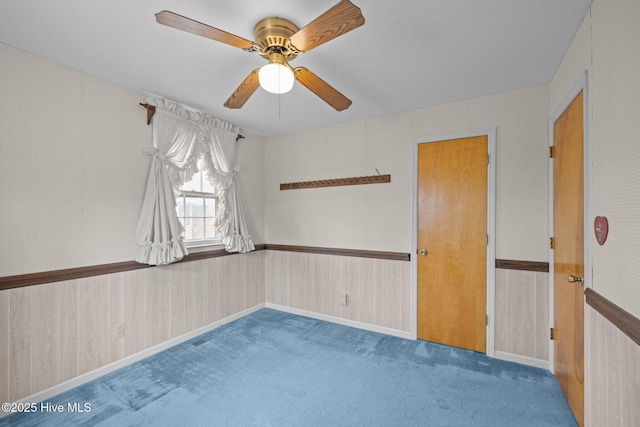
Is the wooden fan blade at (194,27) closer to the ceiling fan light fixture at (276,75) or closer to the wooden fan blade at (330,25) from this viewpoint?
the ceiling fan light fixture at (276,75)

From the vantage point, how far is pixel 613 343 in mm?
1290

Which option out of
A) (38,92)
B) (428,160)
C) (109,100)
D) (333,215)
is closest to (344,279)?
(333,215)

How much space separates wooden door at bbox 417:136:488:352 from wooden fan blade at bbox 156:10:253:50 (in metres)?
2.21

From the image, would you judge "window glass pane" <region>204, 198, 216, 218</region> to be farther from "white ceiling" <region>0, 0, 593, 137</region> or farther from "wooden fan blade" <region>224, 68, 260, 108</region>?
"wooden fan blade" <region>224, 68, 260, 108</region>

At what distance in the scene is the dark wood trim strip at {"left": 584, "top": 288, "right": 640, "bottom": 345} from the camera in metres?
1.09

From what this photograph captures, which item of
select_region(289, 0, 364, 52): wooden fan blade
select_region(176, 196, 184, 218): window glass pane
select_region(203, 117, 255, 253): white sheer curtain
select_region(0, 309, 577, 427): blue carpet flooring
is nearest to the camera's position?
select_region(289, 0, 364, 52): wooden fan blade

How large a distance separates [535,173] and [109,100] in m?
3.79

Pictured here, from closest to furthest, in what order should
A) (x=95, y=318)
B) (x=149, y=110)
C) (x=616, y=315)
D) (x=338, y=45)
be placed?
1. (x=616, y=315)
2. (x=338, y=45)
3. (x=95, y=318)
4. (x=149, y=110)

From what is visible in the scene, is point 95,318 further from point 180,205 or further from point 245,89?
point 245,89

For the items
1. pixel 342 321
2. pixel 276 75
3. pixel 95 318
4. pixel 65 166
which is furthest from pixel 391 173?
pixel 95 318

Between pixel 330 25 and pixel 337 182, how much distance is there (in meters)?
2.34

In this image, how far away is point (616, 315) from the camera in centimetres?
123

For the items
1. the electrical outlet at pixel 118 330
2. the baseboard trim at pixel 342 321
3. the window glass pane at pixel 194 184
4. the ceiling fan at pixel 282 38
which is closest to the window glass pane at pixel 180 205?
the window glass pane at pixel 194 184

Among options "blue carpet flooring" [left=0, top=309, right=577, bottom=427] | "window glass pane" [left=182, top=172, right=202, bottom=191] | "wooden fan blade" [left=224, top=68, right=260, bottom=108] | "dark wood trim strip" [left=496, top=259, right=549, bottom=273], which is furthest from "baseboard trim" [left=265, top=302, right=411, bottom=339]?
"wooden fan blade" [left=224, top=68, right=260, bottom=108]
